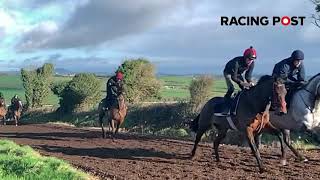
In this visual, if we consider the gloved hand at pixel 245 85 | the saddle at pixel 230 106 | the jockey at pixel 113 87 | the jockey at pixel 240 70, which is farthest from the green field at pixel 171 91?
the gloved hand at pixel 245 85

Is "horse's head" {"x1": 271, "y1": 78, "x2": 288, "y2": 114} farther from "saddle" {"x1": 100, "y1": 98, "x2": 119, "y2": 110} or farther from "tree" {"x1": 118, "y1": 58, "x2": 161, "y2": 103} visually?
"tree" {"x1": 118, "y1": 58, "x2": 161, "y2": 103}

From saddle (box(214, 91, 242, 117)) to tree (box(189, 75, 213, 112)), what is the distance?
2065cm

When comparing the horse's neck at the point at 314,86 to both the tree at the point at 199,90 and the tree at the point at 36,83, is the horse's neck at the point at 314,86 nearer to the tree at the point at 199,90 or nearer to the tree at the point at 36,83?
the tree at the point at 199,90

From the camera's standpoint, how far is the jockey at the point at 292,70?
495 inches

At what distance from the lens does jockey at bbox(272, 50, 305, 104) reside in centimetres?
1258

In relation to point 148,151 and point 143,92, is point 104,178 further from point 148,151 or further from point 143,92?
point 143,92

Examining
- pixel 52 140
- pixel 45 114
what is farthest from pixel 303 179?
pixel 45 114

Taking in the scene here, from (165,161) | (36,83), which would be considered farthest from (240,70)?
(36,83)

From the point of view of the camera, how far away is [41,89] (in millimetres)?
51594

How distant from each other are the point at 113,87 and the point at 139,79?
24.9 metres

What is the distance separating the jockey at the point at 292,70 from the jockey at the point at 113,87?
7.08m

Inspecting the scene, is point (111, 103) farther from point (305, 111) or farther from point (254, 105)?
point (254, 105)

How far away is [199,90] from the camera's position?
35.2 m

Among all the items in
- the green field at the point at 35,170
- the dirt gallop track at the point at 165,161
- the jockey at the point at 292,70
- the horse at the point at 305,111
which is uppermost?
the jockey at the point at 292,70
